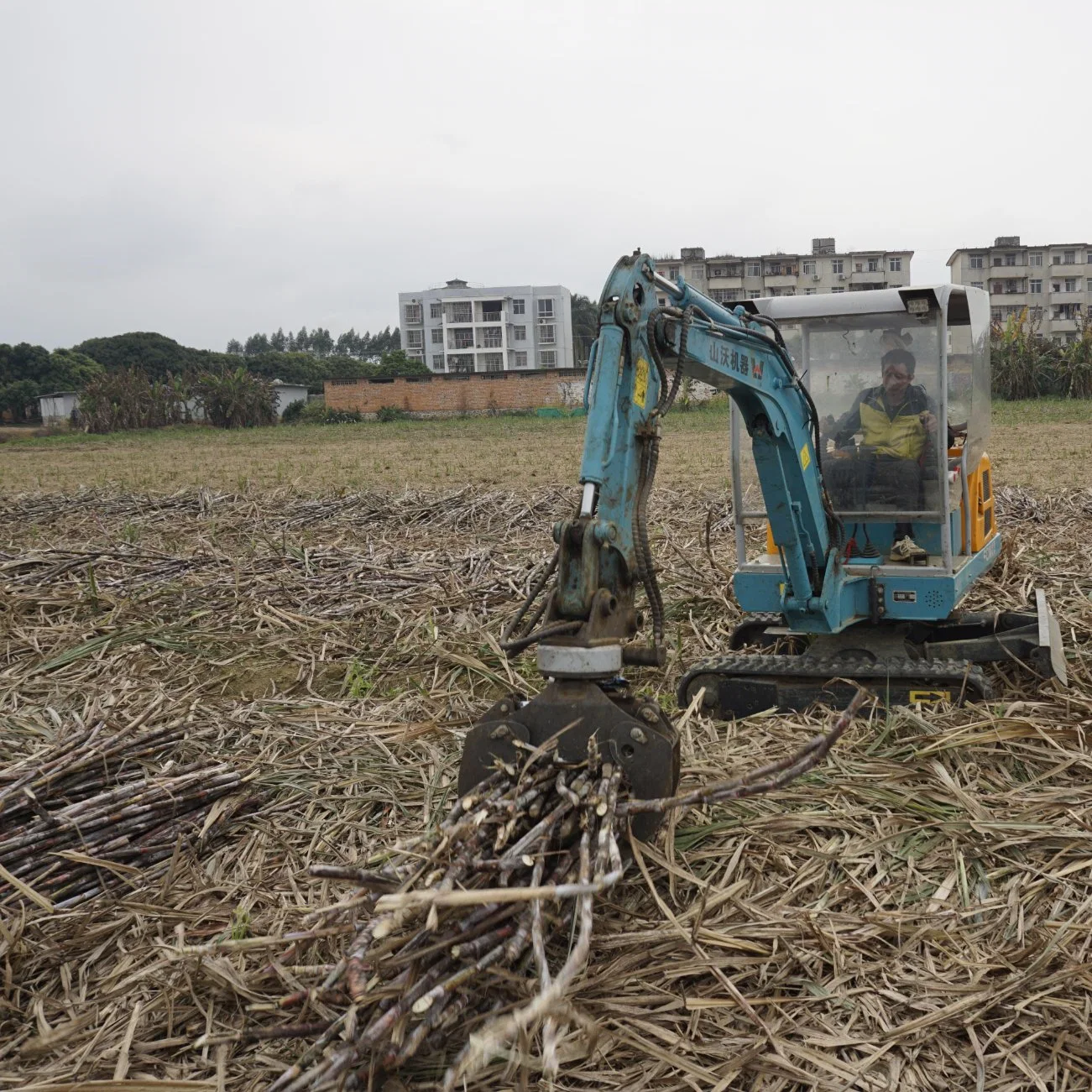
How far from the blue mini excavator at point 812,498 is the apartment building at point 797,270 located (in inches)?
3146

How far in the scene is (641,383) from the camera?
433 centimetres

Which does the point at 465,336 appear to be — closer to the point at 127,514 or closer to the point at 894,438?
the point at 127,514

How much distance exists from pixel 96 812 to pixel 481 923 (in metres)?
2.15

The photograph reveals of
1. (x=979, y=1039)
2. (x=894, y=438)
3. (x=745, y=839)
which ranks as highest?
(x=894, y=438)

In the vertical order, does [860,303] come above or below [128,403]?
below

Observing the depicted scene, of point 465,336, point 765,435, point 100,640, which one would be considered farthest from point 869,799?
point 465,336

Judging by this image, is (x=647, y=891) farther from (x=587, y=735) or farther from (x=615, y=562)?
(x=615, y=562)

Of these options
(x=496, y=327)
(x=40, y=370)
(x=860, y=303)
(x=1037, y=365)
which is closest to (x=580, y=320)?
(x=496, y=327)

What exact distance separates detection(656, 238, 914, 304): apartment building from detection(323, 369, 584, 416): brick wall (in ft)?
130

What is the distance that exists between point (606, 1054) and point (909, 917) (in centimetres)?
118

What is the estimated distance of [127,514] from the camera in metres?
14.9

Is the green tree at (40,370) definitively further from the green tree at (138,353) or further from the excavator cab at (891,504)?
the excavator cab at (891,504)

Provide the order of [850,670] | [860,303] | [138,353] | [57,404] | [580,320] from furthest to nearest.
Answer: [580,320], [138,353], [57,404], [860,303], [850,670]

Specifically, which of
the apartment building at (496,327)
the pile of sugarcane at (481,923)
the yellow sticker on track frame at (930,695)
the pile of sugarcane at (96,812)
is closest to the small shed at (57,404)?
the apartment building at (496,327)
